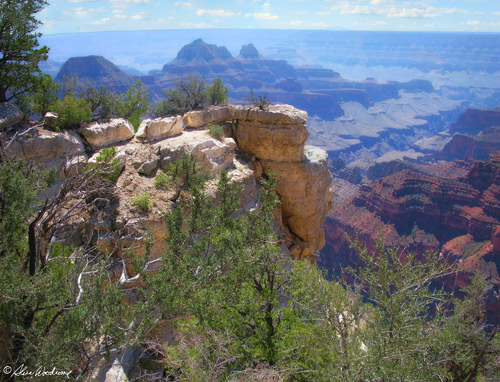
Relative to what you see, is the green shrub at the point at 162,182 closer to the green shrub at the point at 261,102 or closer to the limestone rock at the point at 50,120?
the limestone rock at the point at 50,120

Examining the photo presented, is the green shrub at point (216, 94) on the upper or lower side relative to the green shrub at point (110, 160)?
upper

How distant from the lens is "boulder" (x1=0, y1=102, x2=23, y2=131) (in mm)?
12781

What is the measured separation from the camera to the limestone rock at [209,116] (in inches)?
736

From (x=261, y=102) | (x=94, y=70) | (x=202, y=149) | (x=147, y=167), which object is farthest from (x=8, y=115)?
(x=94, y=70)

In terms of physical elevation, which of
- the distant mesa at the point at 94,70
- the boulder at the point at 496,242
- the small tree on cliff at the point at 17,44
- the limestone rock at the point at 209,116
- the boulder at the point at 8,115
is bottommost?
the boulder at the point at 496,242

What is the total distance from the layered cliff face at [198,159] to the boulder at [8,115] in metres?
0.80

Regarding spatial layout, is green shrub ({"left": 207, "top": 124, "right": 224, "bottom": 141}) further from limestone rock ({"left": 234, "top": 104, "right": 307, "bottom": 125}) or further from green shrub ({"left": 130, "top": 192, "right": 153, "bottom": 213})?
green shrub ({"left": 130, "top": 192, "right": 153, "bottom": 213})

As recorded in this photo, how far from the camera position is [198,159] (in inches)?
624

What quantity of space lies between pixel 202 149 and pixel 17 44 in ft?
27.0

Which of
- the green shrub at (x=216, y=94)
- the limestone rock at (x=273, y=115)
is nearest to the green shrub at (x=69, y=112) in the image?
the limestone rock at (x=273, y=115)

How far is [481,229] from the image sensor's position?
50.9m

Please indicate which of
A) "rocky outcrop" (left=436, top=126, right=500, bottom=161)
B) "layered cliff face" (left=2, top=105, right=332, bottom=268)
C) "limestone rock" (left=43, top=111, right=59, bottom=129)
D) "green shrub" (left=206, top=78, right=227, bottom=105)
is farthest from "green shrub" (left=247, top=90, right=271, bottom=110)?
"rocky outcrop" (left=436, top=126, right=500, bottom=161)

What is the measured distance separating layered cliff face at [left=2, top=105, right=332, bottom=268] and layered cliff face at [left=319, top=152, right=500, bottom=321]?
3486 cm

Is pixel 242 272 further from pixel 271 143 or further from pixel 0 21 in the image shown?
pixel 0 21
